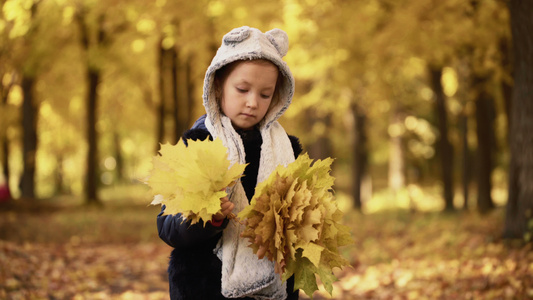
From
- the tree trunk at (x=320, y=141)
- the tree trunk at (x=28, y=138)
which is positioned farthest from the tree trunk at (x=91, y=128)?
the tree trunk at (x=320, y=141)

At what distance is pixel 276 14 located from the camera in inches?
321

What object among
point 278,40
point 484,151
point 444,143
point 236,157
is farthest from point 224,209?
point 444,143

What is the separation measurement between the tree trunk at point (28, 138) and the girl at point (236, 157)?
13.7m

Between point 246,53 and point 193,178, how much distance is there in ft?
2.05

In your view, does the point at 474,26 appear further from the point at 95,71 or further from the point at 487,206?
the point at 95,71

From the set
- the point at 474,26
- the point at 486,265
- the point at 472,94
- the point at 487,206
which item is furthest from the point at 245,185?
the point at 487,206

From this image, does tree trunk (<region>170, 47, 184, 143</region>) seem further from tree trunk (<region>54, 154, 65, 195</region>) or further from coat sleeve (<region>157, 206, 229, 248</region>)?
tree trunk (<region>54, 154, 65, 195</region>)

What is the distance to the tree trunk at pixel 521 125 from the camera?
5.53m

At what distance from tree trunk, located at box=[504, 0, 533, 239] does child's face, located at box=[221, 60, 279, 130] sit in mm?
4665

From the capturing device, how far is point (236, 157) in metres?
1.98

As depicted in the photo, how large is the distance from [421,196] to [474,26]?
10538 millimetres

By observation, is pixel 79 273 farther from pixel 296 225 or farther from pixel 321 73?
pixel 321 73

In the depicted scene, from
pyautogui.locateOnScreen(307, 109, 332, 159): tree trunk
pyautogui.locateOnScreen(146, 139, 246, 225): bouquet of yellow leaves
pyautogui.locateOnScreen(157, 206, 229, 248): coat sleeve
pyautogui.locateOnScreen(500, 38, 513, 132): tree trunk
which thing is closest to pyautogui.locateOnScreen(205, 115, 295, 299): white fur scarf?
pyautogui.locateOnScreen(157, 206, 229, 248): coat sleeve

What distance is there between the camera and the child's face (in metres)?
2.01
